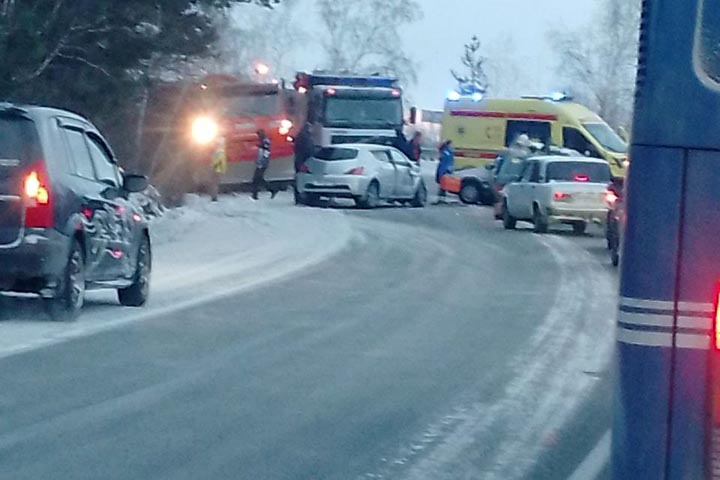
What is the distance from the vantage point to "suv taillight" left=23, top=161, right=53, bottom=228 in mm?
13977

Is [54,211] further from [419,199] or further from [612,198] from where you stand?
[419,199]

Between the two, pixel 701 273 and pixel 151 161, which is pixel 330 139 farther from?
pixel 701 273

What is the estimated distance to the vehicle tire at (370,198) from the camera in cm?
4006

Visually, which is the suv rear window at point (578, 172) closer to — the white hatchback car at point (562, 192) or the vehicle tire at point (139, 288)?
the white hatchback car at point (562, 192)

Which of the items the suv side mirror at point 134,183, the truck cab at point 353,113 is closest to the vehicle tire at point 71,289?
the suv side mirror at point 134,183

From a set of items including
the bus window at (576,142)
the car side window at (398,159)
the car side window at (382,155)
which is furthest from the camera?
the bus window at (576,142)

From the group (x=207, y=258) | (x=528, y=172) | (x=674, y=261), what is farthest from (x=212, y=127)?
(x=674, y=261)

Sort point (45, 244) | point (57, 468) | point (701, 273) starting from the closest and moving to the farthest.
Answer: point (701, 273), point (57, 468), point (45, 244)

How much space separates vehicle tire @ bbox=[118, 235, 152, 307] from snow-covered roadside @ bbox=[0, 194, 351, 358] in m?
0.11

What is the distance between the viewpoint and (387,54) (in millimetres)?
108125

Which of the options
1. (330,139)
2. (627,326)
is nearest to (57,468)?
(627,326)

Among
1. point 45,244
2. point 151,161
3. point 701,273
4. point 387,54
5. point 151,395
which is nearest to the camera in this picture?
point 701,273

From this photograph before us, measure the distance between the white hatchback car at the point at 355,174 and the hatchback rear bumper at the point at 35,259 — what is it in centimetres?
2551

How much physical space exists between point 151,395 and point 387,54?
322 feet
